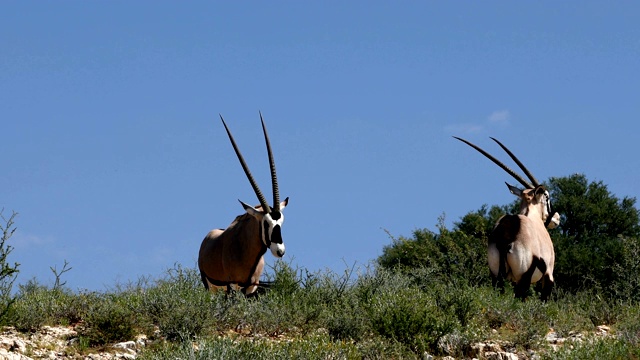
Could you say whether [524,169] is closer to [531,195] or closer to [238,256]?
[531,195]

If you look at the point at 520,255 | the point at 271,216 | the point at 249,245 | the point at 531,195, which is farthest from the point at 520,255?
the point at 249,245

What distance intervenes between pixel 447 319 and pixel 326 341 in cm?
134

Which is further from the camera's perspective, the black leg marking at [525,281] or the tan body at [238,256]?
the black leg marking at [525,281]

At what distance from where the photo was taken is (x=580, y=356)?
9.32 m

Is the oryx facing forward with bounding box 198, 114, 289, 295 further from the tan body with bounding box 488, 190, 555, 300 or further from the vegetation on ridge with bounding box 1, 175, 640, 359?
the tan body with bounding box 488, 190, 555, 300

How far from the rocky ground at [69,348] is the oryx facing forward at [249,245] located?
9.92 ft

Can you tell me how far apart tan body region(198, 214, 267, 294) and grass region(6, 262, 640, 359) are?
949mm

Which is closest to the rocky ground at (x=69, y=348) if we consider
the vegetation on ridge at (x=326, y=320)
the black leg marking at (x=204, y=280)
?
the vegetation on ridge at (x=326, y=320)

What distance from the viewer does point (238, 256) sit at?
12578mm

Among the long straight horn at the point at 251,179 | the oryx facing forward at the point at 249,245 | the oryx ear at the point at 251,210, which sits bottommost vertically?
the oryx facing forward at the point at 249,245

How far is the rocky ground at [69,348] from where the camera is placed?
8.99m

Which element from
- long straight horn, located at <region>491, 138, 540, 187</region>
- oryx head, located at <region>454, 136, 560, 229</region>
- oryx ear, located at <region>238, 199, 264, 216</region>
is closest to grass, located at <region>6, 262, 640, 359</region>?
oryx ear, located at <region>238, 199, 264, 216</region>

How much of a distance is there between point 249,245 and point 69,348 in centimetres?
369

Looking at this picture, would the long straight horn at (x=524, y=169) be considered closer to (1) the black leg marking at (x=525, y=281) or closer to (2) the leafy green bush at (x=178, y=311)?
(1) the black leg marking at (x=525, y=281)
